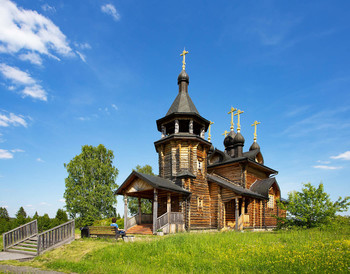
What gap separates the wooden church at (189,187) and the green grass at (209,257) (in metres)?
5.55

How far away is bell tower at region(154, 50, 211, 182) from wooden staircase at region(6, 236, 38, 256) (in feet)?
30.1

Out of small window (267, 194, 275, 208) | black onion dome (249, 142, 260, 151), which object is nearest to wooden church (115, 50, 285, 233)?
small window (267, 194, 275, 208)

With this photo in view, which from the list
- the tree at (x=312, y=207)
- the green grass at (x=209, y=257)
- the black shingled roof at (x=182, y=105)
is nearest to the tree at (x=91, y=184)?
the black shingled roof at (x=182, y=105)

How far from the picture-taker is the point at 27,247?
1255cm

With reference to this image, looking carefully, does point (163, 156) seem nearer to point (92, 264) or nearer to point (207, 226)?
point (207, 226)

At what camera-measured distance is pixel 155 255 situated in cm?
904

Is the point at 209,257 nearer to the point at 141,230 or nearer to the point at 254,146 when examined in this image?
the point at 141,230

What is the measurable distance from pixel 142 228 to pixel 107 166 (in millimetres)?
15576

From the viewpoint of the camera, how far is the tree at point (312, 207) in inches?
525

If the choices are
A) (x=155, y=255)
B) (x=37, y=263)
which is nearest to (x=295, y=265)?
(x=155, y=255)

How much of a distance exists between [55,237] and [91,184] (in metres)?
18.2

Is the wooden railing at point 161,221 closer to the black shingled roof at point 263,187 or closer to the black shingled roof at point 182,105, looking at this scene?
the black shingled roof at point 182,105

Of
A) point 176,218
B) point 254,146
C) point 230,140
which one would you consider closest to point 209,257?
point 176,218

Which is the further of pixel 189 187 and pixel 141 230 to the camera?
pixel 189 187
